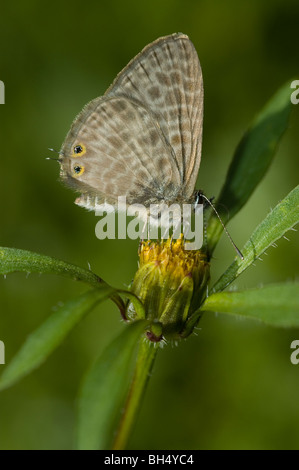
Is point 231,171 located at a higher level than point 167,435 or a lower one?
higher

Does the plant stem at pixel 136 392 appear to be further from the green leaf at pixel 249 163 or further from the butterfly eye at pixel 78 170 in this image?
the butterfly eye at pixel 78 170

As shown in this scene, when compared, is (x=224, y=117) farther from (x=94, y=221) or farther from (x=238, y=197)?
(x=238, y=197)

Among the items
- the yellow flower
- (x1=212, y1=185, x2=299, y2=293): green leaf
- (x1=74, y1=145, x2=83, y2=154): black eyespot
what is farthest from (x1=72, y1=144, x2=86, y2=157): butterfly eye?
(x1=212, y1=185, x2=299, y2=293): green leaf

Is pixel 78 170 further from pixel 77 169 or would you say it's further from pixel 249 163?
pixel 249 163

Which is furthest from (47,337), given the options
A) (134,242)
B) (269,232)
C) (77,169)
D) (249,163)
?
(134,242)

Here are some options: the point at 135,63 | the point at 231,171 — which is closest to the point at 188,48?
the point at 135,63

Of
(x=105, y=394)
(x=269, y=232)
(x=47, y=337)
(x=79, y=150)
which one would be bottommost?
(x=105, y=394)
